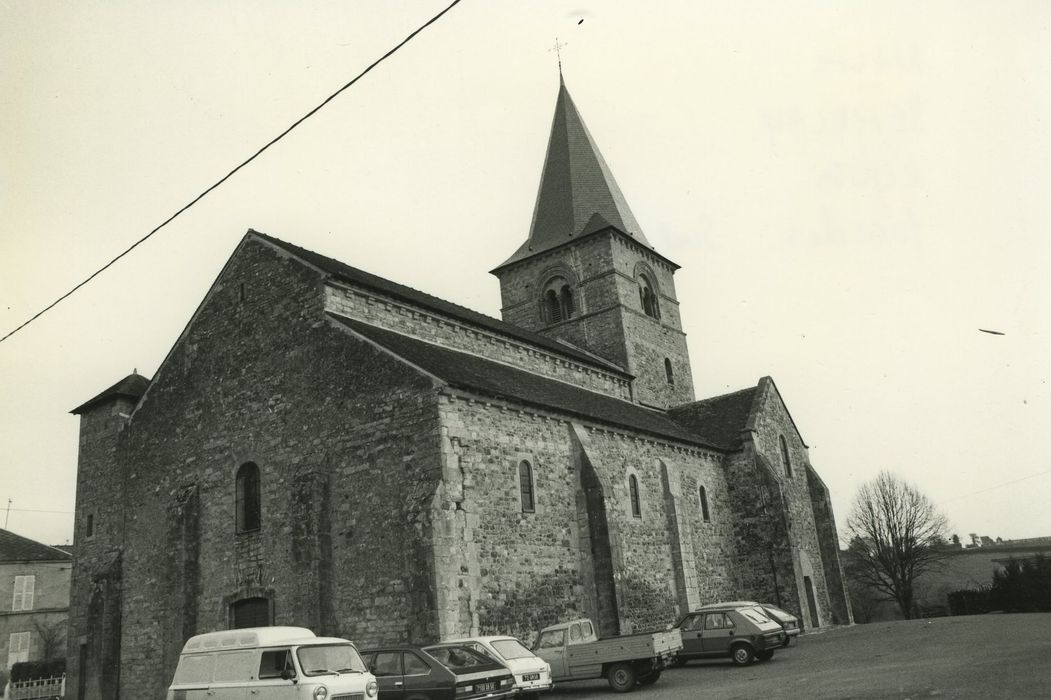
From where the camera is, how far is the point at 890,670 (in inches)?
543

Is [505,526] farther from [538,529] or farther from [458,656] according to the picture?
[458,656]

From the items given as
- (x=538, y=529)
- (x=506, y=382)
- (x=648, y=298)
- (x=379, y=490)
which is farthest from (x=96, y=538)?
(x=648, y=298)

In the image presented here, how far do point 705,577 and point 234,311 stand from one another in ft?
54.4

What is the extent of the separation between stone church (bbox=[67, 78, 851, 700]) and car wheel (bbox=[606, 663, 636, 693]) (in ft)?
8.95

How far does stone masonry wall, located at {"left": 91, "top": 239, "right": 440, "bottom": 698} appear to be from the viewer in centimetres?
1725

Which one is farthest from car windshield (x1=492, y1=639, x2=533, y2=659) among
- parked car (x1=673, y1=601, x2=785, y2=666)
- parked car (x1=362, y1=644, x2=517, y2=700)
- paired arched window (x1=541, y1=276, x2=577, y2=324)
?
paired arched window (x1=541, y1=276, x2=577, y2=324)

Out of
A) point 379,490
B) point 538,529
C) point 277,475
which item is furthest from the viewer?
point 277,475

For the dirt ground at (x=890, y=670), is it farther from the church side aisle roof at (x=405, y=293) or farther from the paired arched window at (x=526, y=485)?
the church side aisle roof at (x=405, y=293)

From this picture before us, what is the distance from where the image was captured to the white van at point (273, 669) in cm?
1103

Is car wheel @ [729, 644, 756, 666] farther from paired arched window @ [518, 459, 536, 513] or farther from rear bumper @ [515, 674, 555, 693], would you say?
rear bumper @ [515, 674, 555, 693]

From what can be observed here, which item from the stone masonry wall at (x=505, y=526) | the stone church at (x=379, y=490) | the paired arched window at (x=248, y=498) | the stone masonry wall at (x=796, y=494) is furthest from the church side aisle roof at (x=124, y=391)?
the stone masonry wall at (x=796, y=494)

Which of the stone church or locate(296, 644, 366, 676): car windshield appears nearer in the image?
locate(296, 644, 366, 676): car windshield

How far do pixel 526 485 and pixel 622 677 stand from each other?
5.27 m

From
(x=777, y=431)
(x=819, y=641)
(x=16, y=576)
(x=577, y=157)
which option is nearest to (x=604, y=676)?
(x=819, y=641)
